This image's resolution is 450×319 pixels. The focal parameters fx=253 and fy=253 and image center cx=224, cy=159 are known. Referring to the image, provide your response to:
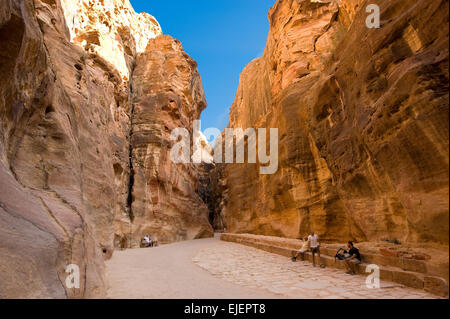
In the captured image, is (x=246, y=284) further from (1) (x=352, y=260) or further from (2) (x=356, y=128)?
(2) (x=356, y=128)

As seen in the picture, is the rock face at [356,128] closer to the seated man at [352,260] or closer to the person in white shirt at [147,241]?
the seated man at [352,260]

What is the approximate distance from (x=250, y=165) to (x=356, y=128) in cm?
1317

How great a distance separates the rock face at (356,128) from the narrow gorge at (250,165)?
0.05 meters

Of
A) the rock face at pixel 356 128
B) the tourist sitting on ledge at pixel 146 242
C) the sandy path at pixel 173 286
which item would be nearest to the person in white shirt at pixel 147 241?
the tourist sitting on ledge at pixel 146 242

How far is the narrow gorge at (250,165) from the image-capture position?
3680 millimetres

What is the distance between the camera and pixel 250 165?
2081 cm

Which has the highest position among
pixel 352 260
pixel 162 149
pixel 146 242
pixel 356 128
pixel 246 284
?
pixel 162 149

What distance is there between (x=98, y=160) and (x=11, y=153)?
3895 mm

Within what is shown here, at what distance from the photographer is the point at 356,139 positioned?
8.27m

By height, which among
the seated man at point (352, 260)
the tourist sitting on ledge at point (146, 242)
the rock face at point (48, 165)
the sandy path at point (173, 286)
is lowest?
the tourist sitting on ledge at point (146, 242)

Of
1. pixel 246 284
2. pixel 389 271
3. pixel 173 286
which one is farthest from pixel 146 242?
pixel 389 271

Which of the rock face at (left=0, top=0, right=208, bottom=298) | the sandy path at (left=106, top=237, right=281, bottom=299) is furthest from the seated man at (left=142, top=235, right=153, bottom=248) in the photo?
the sandy path at (left=106, top=237, right=281, bottom=299)
